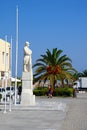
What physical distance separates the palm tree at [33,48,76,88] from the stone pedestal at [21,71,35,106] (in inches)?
835

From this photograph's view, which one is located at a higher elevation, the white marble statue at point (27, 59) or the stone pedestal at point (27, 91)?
the white marble statue at point (27, 59)

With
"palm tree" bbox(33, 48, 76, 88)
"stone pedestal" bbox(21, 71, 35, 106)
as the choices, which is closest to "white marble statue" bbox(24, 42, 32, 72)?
"stone pedestal" bbox(21, 71, 35, 106)

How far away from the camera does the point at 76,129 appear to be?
44.5ft

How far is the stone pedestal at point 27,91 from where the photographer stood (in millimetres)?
25188

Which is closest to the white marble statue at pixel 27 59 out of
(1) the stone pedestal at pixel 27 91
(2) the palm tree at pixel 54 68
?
(1) the stone pedestal at pixel 27 91

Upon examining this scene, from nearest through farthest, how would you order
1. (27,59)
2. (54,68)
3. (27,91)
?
(27,91) < (27,59) < (54,68)

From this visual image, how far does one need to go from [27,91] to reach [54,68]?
22.6 metres

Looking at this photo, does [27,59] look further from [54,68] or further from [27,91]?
[54,68]

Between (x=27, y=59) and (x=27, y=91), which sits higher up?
(x=27, y=59)

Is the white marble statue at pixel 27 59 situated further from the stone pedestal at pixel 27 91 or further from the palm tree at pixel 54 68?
the palm tree at pixel 54 68

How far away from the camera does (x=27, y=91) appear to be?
2547 cm

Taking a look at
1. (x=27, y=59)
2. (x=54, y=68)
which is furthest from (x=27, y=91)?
(x=54, y=68)

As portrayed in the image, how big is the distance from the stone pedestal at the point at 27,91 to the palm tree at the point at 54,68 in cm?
2121

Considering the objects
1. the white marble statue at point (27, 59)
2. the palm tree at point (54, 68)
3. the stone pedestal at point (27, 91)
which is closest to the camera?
the stone pedestal at point (27, 91)
